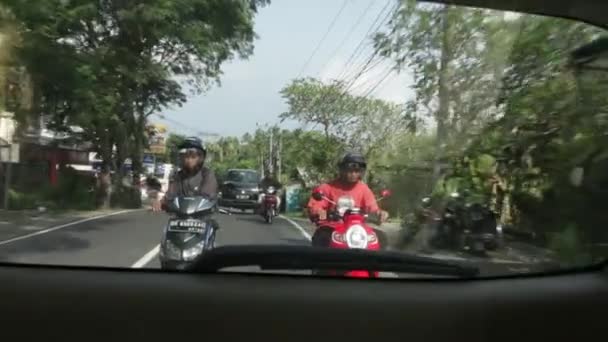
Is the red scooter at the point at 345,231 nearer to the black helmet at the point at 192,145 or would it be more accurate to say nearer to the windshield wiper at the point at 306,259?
the windshield wiper at the point at 306,259

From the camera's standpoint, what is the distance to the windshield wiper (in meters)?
3.03

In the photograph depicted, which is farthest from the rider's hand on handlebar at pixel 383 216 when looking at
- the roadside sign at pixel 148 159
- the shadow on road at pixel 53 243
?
the shadow on road at pixel 53 243

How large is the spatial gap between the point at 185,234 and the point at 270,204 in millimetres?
326

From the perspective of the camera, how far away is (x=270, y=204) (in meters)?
3.07

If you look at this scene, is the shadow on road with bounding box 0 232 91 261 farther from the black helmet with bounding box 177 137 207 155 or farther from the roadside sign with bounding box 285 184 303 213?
the roadside sign with bounding box 285 184 303 213

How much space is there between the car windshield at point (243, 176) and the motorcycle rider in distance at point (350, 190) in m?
0.23

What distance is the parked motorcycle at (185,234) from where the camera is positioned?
300cm

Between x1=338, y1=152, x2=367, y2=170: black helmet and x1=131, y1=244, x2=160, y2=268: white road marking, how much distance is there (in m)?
0.75

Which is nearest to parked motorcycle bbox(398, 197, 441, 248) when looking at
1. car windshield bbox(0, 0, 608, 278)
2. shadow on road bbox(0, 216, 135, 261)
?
car windshield bbox(0, 0, 608, 278)

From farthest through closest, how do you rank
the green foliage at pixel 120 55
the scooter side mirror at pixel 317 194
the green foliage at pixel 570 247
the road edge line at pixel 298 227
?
the green foliage at pixel 570 247
the scooter side mirror at pixel 317 194
the road edge line at pixel 298 227
the green foliage at pixel 120 55

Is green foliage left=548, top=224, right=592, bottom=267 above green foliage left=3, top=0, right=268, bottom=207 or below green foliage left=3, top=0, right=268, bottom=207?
below

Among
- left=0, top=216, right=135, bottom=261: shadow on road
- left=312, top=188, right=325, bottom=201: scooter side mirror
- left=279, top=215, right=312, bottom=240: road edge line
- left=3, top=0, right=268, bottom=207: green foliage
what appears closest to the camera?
left=3, top=0, right=268, bottom=207: green foliage

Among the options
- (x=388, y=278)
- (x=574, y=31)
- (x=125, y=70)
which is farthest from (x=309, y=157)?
(x=574, y=31)

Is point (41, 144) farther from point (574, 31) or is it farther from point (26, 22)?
point (574, 31)
